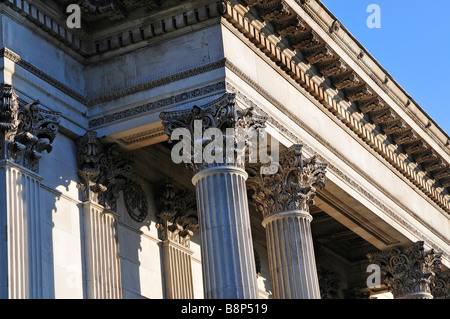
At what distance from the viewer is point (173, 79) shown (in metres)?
26.6

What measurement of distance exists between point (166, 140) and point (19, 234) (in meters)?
6.12

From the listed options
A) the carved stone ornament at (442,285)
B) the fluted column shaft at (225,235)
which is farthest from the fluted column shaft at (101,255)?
the carved stone ornament at (442,285)

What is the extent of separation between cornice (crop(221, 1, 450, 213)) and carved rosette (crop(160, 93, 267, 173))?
2.50 metres

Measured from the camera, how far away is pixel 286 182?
28453mm

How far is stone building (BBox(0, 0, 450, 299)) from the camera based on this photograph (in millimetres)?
24672

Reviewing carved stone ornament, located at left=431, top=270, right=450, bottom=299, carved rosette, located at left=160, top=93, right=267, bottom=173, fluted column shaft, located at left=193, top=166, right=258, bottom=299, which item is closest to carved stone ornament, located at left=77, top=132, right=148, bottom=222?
carved rosette, located at left=160, top=93, right=267, bottom=173

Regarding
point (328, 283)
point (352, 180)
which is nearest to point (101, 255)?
point (352, 180)

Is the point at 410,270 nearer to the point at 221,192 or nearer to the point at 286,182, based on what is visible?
the point at 286,182

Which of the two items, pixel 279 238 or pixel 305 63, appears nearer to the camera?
pixel 279 238

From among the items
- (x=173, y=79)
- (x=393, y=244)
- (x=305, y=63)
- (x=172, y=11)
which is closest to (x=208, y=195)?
(x=173, y=79)

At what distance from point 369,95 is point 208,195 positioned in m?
9.39

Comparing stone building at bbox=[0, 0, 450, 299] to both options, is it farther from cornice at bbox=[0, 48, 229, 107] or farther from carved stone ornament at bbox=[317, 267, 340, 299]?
carved stone ornament at bbox=[317, 267, 340, 299]

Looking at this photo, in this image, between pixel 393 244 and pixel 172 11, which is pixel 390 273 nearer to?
pixel 393 244
